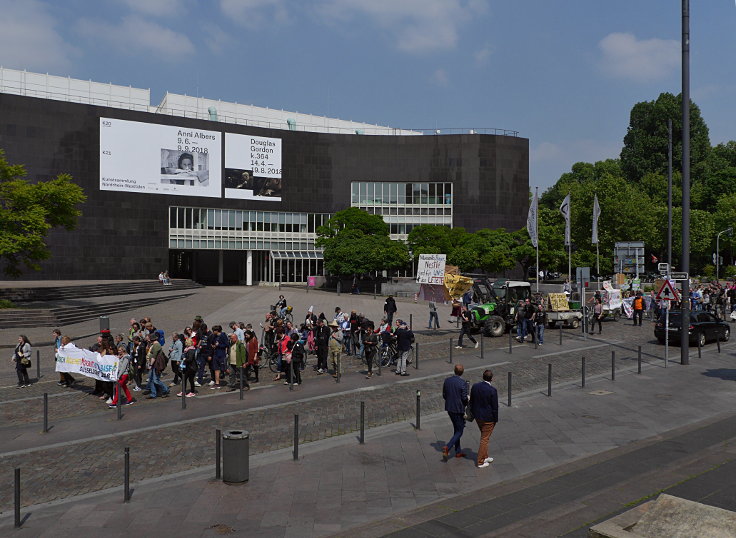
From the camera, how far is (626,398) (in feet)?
52.5

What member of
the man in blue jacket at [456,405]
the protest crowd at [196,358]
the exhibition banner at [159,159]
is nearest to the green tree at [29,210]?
the protest crowd at [196,358]

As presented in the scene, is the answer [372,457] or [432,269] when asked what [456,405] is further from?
[432,269]

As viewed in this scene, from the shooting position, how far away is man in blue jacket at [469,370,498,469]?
10.5 metres

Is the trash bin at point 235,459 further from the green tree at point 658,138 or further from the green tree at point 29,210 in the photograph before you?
the green tree at point 658,138

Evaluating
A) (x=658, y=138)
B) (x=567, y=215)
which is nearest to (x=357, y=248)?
(x=567, y=215)

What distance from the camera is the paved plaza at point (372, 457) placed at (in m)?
8.44

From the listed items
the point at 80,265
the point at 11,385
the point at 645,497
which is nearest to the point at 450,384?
the point at 645,497

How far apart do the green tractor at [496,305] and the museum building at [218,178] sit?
47808 millimetres

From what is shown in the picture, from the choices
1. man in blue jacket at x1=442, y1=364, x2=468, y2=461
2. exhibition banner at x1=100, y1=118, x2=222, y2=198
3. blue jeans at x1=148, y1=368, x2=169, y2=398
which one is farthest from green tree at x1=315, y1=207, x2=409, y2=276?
man in blue jacket at x1=442, y1=364, x2=468, y2=461

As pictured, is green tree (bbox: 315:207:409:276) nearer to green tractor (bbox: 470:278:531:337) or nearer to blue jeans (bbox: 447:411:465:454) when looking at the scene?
green tractor (bbox: 470:278:531:337)

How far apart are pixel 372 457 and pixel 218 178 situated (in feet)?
205

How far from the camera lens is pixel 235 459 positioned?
9.80 metres

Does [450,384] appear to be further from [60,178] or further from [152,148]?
[152,148]

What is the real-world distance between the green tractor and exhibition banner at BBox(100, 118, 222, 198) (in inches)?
1875
